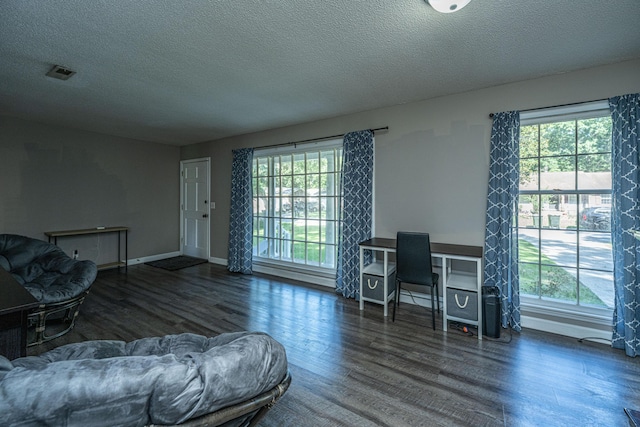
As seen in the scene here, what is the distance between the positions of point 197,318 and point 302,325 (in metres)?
1.17

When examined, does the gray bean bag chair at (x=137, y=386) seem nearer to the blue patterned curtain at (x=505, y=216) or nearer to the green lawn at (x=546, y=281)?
the blue patterned curtain at (x=505, y=216)

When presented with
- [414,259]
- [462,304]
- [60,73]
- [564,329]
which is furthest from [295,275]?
[60,73]

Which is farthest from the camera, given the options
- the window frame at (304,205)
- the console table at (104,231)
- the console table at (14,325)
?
the console table at (104,231)

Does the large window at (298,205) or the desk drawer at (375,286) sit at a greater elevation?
the large window at (298,205)

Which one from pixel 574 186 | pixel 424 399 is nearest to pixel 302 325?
pixel 424 399

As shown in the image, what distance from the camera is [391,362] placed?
2215 mm

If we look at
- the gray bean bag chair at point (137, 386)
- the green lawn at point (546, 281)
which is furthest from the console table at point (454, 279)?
the gray bean bag chair at point (137, 386)

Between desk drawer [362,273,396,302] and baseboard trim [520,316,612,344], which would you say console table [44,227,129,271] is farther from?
baseboard trim [520,316,612,344]

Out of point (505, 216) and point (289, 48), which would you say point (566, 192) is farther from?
point (289, 48)

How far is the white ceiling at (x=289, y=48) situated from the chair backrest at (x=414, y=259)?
162cm

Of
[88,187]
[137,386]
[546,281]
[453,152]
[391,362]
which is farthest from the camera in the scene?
[88,187]

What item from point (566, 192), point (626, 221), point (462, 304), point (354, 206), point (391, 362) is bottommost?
point (391, 362)

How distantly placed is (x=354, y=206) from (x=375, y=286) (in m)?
1.10

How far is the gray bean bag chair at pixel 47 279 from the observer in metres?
2.52
